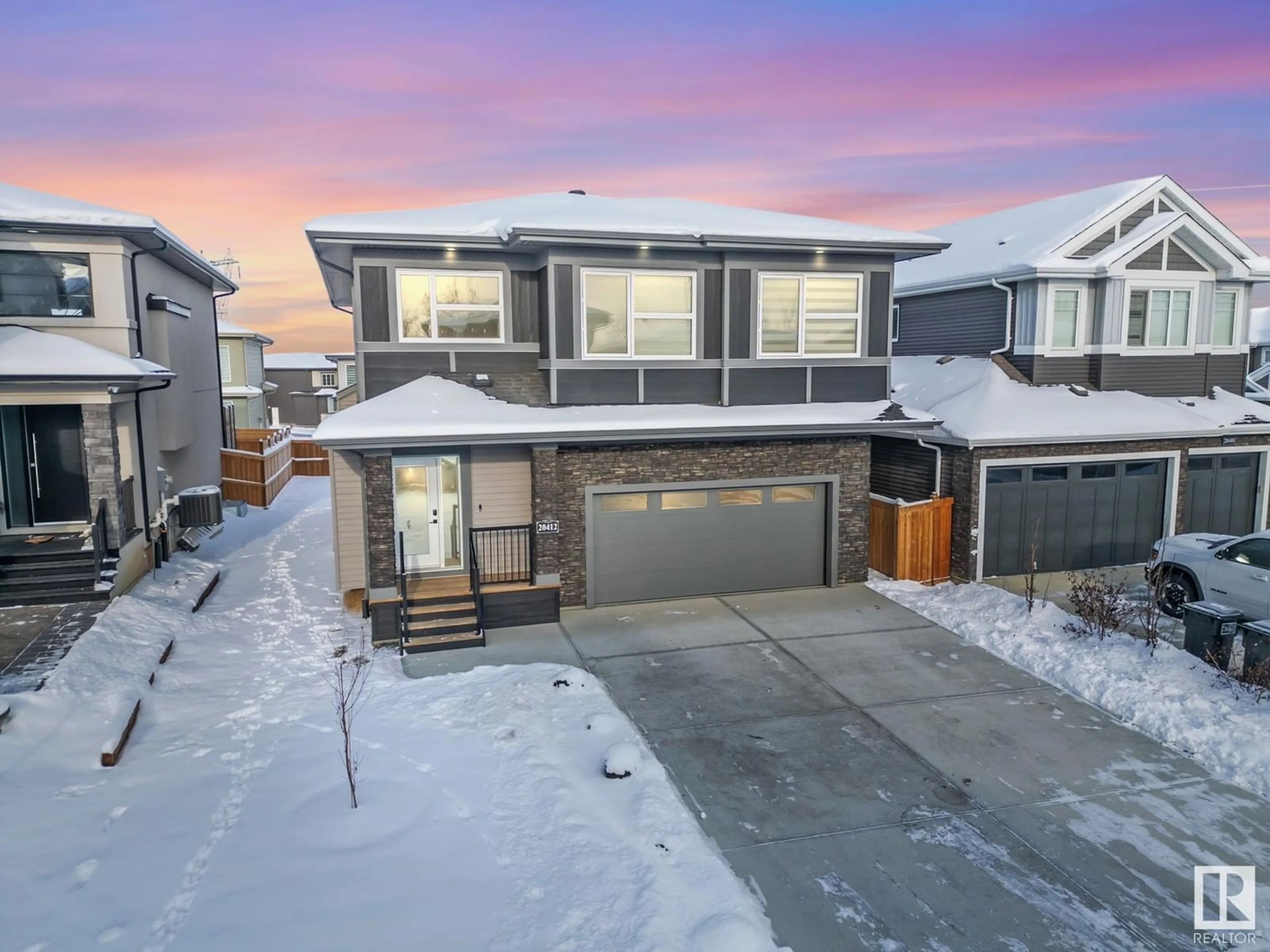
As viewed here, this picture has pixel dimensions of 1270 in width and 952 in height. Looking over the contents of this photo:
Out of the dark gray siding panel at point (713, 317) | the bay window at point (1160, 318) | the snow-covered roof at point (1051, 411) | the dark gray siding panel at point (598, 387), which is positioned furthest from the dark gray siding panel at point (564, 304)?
the bay window at point (1160, 318)

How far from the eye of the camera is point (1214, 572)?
485 inches

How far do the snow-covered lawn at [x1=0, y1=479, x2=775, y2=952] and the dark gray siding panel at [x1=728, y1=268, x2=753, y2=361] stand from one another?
6700 mm

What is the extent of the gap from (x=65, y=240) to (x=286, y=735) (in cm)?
1077

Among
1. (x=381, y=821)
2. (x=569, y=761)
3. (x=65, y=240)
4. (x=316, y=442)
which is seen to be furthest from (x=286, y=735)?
(x=65, y=240)

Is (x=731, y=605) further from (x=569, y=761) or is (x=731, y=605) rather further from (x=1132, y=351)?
(x=1132, y=351)

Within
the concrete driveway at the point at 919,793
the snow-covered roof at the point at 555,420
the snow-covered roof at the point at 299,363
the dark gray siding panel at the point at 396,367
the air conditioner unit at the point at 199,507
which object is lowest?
the concrete driveway at the point at 919,793

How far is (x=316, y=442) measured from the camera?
38.2ft

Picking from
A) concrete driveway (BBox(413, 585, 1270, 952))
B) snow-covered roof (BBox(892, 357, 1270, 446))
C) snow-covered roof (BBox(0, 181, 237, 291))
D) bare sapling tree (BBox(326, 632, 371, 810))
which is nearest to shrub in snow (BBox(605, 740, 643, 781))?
concrete driveway (BBox(413, 585, 1270, 952))

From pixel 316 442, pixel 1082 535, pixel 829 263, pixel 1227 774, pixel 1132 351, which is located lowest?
pixel 1227 774

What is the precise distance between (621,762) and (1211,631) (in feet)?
26.1

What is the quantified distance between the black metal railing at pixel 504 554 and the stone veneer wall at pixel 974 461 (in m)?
8.19

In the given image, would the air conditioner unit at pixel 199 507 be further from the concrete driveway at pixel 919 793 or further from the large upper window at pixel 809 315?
the large upper window at pixel 809 315

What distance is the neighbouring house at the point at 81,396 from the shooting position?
1302 cm

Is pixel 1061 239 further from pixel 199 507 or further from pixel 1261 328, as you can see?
pixel 1261 328
